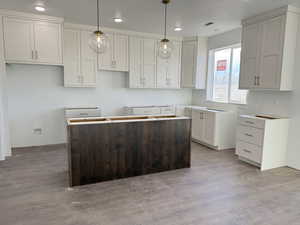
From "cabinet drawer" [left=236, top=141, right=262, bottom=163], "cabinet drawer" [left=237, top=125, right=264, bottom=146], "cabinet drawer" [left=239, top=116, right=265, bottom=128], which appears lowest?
"cabinet drawer" [left=236, top=141, right=262, bottom=163]

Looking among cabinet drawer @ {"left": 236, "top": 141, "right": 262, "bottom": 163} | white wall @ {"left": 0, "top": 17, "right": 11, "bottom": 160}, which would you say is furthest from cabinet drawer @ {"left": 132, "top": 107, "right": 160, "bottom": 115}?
white wall @ {"left": 0, "top": 17, "right": 11, "bottom": 160}

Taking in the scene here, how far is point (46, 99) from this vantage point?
4.86 meters

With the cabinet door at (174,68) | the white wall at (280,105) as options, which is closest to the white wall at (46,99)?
the cabinet door at (174,68)

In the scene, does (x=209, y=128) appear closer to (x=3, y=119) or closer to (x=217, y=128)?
(x=217, y=128)

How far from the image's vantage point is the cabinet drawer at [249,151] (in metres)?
3.69

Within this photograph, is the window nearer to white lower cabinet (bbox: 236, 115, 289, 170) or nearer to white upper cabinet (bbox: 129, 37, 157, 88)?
white lower cabinet (bbox: 236, 115, 289, 170)

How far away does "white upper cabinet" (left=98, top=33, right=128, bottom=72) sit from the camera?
512cm

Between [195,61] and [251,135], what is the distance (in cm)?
270

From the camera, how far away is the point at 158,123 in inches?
135

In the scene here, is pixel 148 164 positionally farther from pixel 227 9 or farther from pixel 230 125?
pixel 227 9

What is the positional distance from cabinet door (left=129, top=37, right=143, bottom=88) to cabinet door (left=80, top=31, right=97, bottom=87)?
940 millimetres

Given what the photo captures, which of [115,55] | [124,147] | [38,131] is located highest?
[115,55]

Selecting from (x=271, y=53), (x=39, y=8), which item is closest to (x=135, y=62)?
(x=39, y=8)

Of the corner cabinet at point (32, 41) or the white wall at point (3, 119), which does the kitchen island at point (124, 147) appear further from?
the corner cabinet at point (32, 41)
